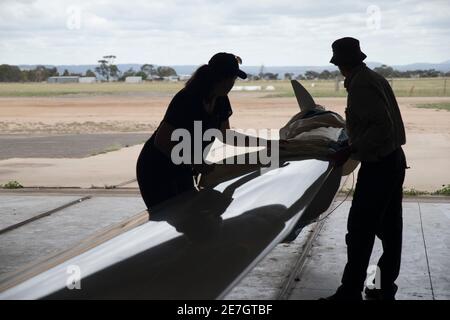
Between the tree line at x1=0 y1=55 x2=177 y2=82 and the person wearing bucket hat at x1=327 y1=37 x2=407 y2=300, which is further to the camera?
the tree line at x1=0 y1=55 x2=177 y2=82

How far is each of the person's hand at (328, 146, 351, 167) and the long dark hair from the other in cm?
90

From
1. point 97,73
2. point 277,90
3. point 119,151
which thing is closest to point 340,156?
point 119,151

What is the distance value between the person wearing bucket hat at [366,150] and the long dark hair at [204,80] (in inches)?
28.1

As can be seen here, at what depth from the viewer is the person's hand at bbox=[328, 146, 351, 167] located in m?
4.20

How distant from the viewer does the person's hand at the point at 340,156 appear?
165 inches

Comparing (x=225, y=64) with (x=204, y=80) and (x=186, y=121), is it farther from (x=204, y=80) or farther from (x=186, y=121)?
(x=186, y=121)

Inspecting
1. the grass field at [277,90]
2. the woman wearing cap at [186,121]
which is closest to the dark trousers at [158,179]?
the woman wearing cap at [186,121]

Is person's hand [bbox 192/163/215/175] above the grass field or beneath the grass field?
Result: above

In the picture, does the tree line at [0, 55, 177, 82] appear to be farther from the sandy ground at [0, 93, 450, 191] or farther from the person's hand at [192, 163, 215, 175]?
the person's hand at [192, 163, 215, 175]

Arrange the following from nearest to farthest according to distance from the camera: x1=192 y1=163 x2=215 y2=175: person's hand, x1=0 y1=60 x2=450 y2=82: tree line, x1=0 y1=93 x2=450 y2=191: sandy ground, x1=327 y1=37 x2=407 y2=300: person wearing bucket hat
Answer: x1=327 y1=37 x2=407 y2=300: person wearing bucket hat, x1=192 y1=163 x2=215 y2=175: person's hand, x1=0 y1=93 x2=450 y2=191: sandy ground, x1=0 y1=60 x2=450 y2=82: tree line

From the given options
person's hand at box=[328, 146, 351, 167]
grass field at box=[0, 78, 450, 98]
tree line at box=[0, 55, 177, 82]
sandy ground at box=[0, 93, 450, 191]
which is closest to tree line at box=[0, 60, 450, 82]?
tree line at box=[0, 55, 177, 82]

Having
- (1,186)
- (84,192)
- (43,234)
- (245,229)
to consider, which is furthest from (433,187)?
(245,229)

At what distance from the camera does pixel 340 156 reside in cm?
434

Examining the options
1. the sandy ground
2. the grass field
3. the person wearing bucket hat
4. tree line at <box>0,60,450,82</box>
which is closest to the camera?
the person wearing bucket hat
